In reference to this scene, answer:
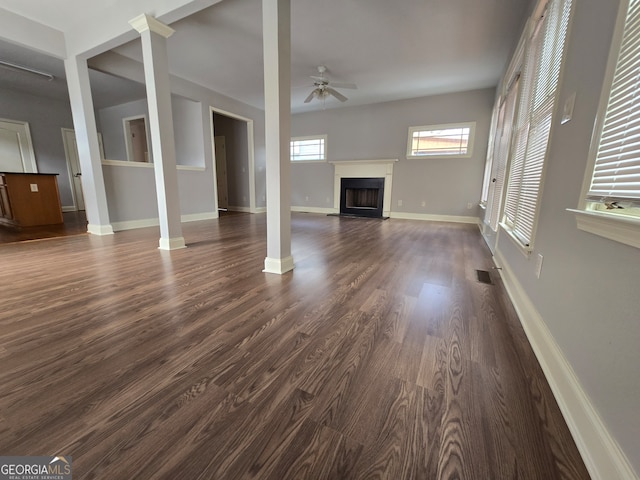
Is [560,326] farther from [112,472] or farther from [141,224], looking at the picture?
[141,224]

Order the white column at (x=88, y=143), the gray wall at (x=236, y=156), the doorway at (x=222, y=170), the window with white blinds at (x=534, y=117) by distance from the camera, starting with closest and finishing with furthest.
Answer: the window with white blinds at (x=534, y=117), the white column at (x=88, y=143), the gray wall at (x=236, y=156), the doorway at (x=222, y=170)

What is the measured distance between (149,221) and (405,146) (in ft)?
17.7

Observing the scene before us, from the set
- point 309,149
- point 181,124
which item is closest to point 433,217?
point 309,149

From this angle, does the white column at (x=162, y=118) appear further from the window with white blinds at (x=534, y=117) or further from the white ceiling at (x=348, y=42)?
the window with white blinds at (x=534, y=117)

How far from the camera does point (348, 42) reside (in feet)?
10.9

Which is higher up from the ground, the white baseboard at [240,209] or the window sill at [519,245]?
the window sill at [519,245]

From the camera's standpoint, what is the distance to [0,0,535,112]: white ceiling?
272 centimetres

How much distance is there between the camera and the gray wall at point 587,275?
630 mm

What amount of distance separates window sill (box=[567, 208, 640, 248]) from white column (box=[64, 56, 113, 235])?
4.99 meters

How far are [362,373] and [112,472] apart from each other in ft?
2.62

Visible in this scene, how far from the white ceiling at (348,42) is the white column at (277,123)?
107 cm

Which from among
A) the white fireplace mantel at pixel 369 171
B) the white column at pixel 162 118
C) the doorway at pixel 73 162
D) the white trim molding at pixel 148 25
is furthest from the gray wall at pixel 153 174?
the white fireplace mantel at pixel 369 171

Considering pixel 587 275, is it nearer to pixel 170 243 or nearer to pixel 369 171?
pixel 170 243

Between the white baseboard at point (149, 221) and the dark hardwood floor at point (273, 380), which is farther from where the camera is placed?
the white baseboard at point (149, 221)
